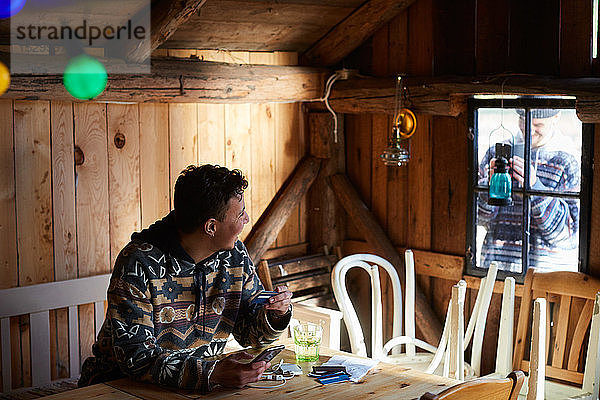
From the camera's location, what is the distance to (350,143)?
468 centimetres

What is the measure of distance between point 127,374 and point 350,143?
260cm

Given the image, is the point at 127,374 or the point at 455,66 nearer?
the point at 127,374

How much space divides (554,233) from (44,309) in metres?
2.42

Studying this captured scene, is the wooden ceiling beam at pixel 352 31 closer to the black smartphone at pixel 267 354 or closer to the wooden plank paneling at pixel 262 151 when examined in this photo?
the wooden plank paneling at pixel 262 151

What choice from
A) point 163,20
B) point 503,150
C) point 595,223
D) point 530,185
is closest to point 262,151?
point 163,20

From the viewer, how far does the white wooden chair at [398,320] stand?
141 inches

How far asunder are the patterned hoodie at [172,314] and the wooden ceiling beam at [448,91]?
1584mm

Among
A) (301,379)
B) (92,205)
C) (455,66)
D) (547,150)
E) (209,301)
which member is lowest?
(301,379)

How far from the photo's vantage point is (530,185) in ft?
12.7

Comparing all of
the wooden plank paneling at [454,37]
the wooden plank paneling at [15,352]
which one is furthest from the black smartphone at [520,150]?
the wooden plank paneling at [15,352]

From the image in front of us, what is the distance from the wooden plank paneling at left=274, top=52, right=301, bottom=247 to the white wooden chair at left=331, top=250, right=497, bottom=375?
2.79 ft

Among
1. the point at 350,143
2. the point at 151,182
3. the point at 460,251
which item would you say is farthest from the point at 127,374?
the point at 350,143

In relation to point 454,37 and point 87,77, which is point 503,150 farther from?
point 87,77

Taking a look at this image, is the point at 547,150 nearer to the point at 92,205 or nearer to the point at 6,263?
the point at 92,205
